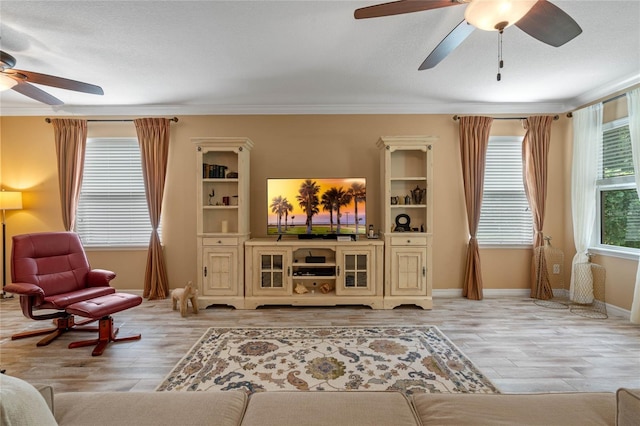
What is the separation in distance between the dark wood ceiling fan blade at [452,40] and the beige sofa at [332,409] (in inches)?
81.5

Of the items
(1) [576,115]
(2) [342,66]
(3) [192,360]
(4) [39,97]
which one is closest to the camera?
(3) [192,360]

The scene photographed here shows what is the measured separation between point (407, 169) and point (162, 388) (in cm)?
372

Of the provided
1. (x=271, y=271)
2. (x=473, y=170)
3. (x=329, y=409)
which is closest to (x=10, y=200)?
(x=271, y=271)

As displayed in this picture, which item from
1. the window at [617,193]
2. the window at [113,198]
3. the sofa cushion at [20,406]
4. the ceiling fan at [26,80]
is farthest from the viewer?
the window at [113,198]

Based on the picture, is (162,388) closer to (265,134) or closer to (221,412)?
(221,412)

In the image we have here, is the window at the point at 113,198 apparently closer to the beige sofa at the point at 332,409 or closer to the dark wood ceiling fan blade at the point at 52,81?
the dark wood ceiling fan blade at the point at 52,81

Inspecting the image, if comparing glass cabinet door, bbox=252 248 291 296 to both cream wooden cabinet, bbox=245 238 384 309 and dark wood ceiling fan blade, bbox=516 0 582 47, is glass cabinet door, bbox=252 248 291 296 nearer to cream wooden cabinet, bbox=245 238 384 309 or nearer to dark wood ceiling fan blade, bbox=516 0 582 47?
cream wooden cabinet, bbox=245 238 384 309

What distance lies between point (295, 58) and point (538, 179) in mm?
3677

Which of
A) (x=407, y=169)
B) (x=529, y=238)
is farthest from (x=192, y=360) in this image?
(x=529, y=238)

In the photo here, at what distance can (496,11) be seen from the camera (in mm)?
1696

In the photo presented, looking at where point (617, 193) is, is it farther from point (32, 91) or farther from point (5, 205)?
point (5, 205)

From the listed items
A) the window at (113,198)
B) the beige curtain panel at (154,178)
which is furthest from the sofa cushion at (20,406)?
the window at (113,198)

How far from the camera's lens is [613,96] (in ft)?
12.5

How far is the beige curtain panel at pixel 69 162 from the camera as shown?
14.5 ft
